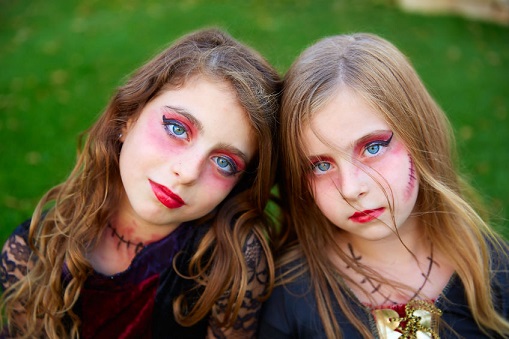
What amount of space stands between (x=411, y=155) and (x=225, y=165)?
0.74 meters

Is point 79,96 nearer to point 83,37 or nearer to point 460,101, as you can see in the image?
point 83,37

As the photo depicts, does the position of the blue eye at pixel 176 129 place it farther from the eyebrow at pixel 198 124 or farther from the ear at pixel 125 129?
the ear at pixel 125 129

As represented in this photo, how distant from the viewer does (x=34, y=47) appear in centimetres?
719

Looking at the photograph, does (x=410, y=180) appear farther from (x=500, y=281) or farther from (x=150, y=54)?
(x=150, y=54)

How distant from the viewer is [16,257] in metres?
2.51

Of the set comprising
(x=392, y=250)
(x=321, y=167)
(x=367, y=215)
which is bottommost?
(x=392, y=250)

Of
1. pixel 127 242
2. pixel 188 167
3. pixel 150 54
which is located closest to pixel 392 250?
pixel 188 167

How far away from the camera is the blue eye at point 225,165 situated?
7.33ft

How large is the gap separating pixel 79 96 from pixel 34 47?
5.97ft

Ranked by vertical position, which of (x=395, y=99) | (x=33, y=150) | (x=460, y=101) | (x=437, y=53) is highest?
(x=437, y=53)

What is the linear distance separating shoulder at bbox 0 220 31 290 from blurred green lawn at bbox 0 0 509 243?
4.55 feet

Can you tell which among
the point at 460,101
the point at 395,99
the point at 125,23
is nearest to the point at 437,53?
the point at 460,101

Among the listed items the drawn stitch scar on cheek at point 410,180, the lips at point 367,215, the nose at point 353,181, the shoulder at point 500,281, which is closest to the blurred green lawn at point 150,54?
the shoulder at point 500,281

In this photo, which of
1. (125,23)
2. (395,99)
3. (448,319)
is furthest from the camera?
(125,23)
